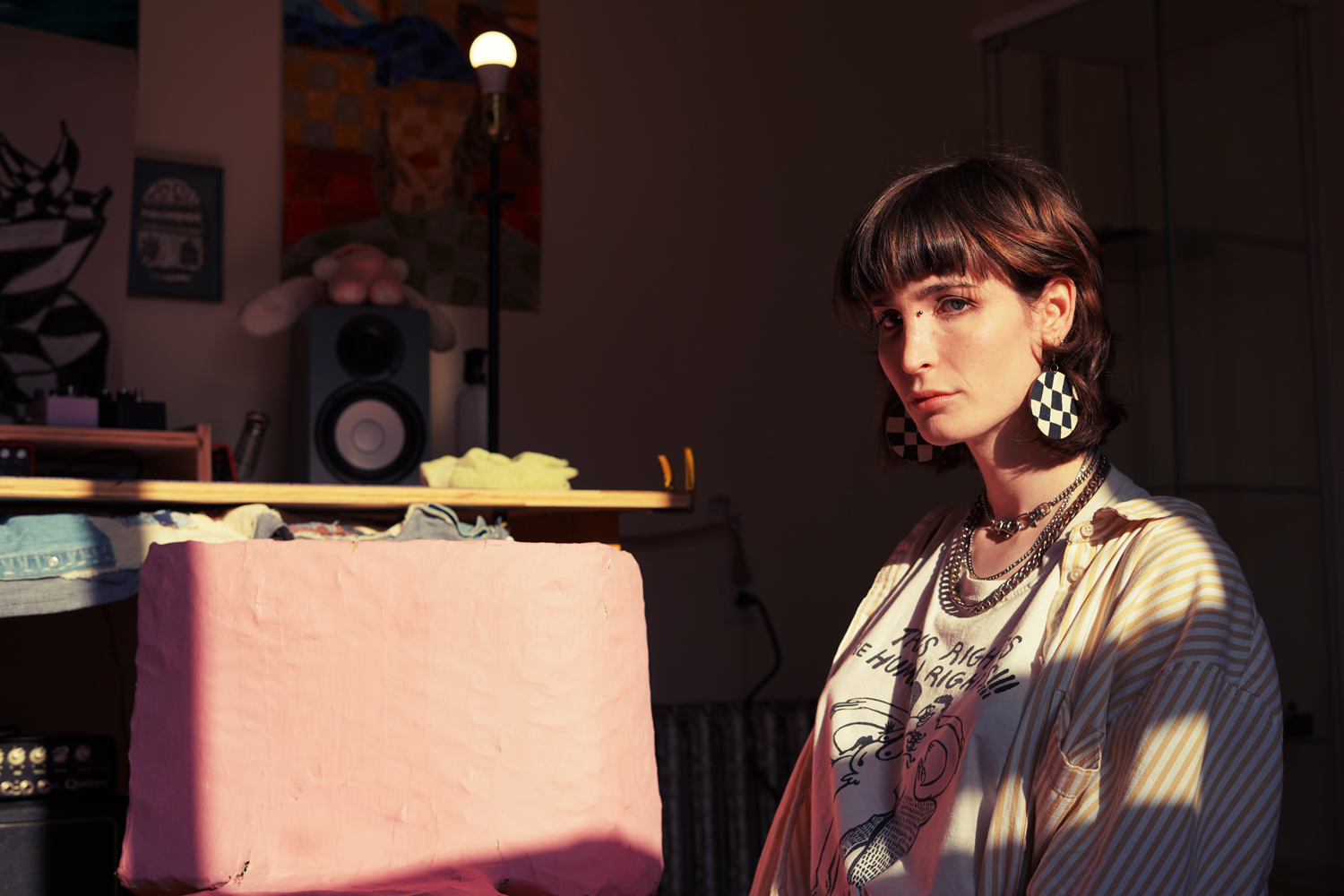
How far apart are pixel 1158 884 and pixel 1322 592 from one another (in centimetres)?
209

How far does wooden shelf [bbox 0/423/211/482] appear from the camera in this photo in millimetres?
1970

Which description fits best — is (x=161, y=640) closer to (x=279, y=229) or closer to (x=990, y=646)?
(x=990, y=646)

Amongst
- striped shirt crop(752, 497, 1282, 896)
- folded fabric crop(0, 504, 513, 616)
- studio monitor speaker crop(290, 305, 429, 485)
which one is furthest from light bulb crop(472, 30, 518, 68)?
striped shirt crop(752, 497, 1282, 896)

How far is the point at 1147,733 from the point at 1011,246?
441 millimetres

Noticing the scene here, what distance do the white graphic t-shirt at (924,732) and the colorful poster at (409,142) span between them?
199cm

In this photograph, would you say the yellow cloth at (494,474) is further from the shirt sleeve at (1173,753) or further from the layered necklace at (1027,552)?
the shirt sleeve at (1173,753)

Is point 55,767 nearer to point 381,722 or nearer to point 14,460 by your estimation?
point 14,460

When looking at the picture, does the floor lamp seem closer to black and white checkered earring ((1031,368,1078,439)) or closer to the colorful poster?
the colorful poster

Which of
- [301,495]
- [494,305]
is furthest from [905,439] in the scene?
[494,305]

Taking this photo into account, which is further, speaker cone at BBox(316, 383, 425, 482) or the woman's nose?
speaker cone at BBox(316, 383, 425, 482)

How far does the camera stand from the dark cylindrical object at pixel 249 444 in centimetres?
244

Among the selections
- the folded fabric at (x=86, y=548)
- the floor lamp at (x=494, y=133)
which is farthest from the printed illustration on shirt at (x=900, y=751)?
the floor lamp at (x=494, y=133)

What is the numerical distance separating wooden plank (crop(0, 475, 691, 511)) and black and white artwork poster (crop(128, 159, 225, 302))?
871mm

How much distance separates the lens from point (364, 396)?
7.42 feet
